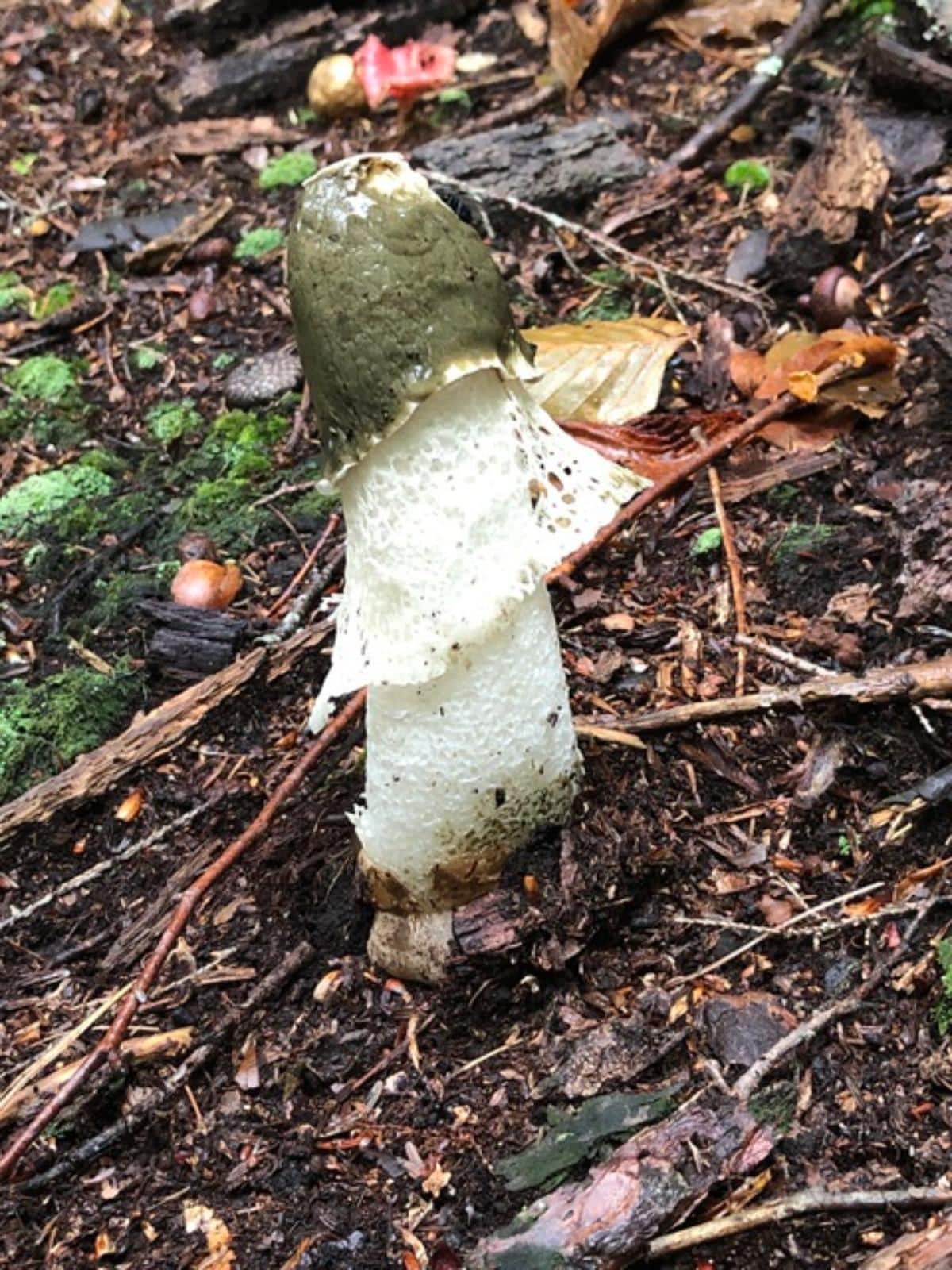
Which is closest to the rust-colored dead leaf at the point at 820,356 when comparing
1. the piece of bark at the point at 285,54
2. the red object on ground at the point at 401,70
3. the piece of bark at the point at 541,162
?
the piece of bark at the point at 541,162

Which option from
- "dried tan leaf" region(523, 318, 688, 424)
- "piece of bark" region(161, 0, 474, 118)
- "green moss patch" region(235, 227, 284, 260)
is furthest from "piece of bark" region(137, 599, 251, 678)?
"piece of bark" region(161, 0, 474, 118)

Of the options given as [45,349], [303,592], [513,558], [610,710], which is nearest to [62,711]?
[303,592]

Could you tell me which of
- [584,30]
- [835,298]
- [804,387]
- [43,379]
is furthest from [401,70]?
[804,387]

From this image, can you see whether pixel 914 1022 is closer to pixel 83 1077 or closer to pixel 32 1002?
pixel 83 1077

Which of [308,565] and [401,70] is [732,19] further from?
[308,565]

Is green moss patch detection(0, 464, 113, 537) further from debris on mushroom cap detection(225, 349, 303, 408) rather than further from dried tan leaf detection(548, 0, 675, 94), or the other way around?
dried tan leaf detection(548, 0, 675, 94)

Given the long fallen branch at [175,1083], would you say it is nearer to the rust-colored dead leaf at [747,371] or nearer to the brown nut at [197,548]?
the brown nut at [197,548]
